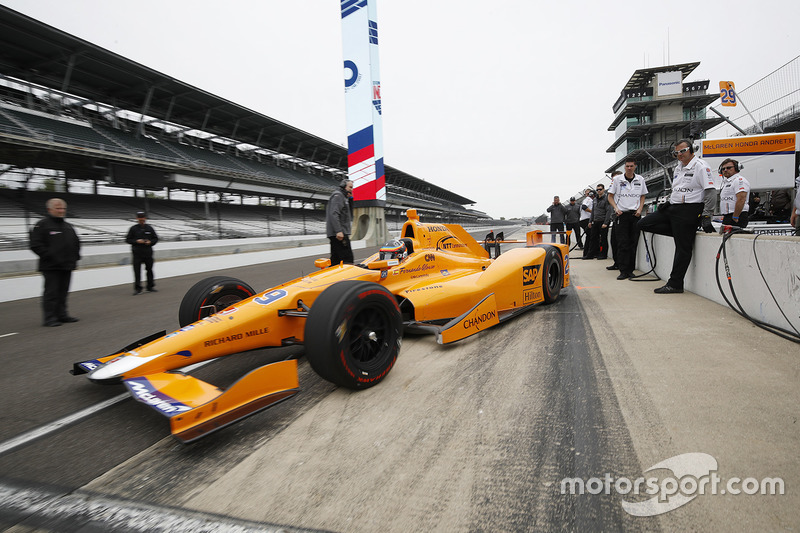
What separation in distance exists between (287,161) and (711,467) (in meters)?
36.6

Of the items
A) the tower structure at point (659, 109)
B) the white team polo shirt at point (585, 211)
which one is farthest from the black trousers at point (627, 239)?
the tower structure at point (659, 109)

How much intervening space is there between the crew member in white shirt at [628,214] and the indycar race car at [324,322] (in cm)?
274

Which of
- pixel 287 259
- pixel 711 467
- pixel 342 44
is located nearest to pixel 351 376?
pixel 711 467

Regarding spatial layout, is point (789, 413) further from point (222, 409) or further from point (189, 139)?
point (189, 139)

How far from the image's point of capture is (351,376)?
229cm

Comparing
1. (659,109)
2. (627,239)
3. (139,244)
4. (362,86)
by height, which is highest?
(659,109)

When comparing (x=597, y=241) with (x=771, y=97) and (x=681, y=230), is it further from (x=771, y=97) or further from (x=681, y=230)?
(x=771, y=97)

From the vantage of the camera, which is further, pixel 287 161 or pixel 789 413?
pixel 287 161

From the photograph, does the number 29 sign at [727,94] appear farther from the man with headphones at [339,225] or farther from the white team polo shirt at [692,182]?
the man with headphones at [339,225]

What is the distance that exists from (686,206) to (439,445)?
478cm

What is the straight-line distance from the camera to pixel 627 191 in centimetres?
650

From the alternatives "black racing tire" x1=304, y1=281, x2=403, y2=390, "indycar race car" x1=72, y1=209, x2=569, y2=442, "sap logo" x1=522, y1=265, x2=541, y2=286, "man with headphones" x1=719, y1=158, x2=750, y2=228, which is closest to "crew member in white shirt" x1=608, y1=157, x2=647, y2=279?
"man with headphones" x1=719, y1=158, x2=750, y2=228

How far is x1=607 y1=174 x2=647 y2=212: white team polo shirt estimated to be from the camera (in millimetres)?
6352

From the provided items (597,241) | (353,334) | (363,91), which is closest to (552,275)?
(353,334)
